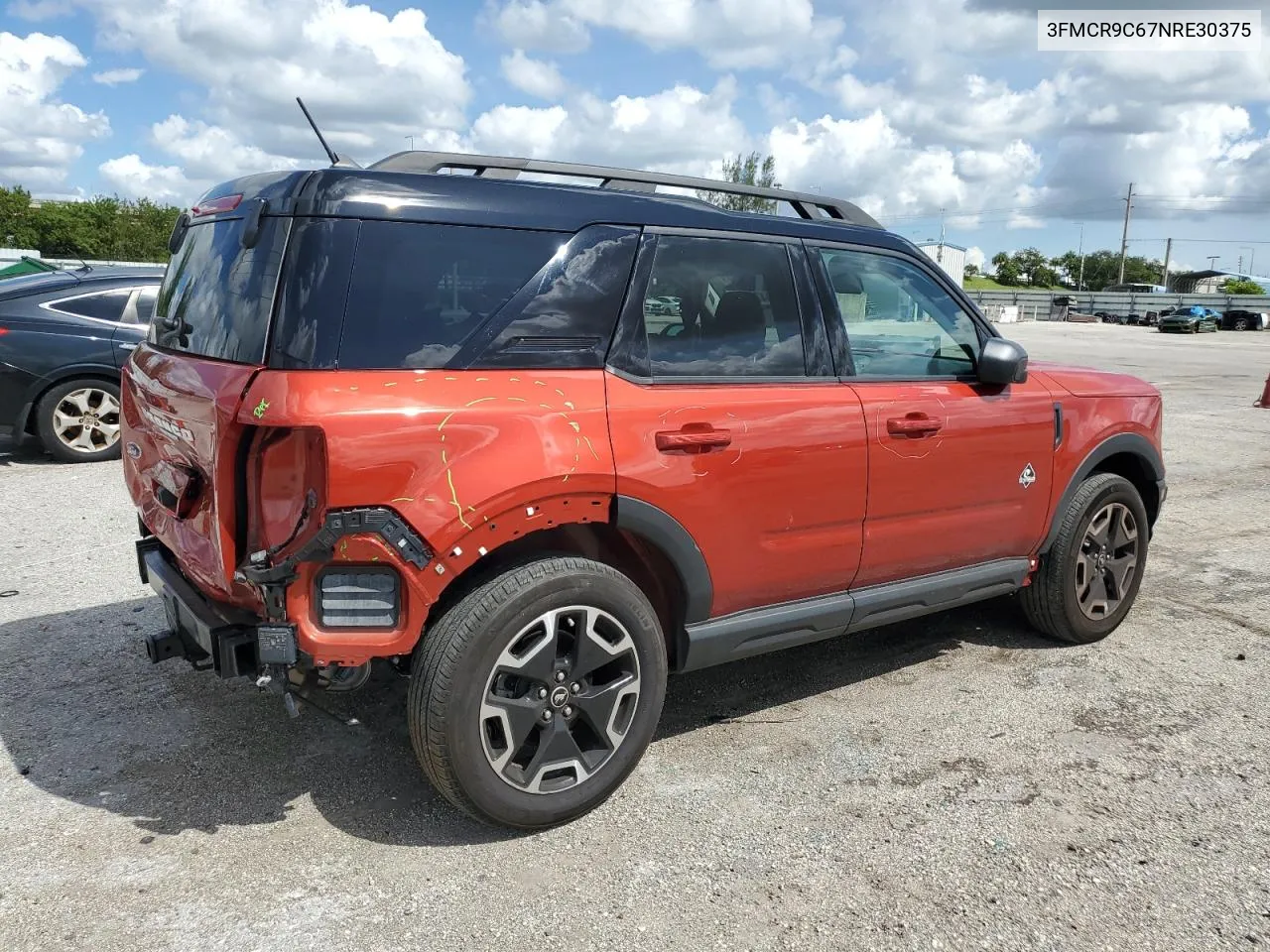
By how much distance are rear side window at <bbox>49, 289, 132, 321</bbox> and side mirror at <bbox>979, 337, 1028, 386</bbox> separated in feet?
25.2

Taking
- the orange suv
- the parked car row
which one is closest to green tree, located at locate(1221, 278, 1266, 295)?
the parked car row

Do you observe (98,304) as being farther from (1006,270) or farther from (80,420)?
(1006,270)

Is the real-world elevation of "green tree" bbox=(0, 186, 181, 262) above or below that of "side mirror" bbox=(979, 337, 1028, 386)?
above

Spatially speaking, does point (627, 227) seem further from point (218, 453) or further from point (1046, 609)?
point (1046, 609)

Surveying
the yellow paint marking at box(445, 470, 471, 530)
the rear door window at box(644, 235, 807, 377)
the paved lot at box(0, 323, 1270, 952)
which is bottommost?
the paved lot at box(0, 323, 1270, 952)

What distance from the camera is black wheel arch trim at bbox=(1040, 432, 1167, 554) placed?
4.39m

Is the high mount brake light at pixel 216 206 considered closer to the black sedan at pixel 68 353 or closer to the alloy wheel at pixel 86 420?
the black sedan at pixel 68 353

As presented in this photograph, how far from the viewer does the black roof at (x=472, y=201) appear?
9.09 ft

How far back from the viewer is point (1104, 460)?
470 cm

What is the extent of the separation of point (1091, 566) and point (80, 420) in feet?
26.3

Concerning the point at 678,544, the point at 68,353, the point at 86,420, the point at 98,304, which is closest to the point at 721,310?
the point at 678,544

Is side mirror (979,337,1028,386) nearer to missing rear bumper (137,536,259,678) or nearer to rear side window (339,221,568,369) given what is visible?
rear side window (339,221,568,369)

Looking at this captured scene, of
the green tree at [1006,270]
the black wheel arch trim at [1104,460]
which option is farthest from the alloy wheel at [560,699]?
the green tree at [1006,270]

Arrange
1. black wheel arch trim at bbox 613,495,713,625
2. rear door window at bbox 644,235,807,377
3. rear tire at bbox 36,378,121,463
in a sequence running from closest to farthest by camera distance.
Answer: black wheel arch trim at bbox 613,495,713,625
rear door window at bbox 644,235,807,377
rear tire at bbox 36,378,121,463
